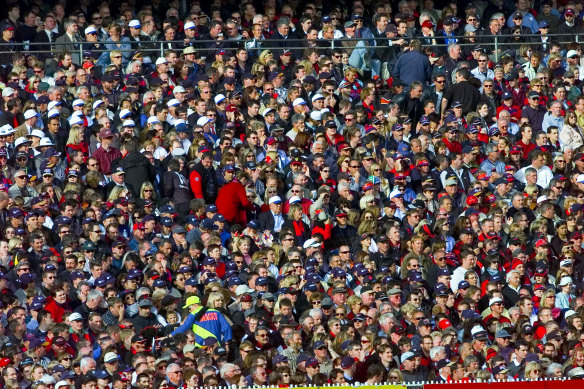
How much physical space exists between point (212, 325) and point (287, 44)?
842 cm

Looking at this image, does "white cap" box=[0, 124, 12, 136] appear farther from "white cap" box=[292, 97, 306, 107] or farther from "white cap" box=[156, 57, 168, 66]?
"white cap" box=[292, 97, 306, 107]

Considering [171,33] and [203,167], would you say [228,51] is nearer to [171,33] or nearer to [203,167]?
[171,33]

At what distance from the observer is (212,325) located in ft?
70.0

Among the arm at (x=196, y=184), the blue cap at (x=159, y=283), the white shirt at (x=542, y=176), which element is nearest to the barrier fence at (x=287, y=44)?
the white shirt at (x=542, y=176)

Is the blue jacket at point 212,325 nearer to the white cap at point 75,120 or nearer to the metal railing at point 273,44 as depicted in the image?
the white cap at point 75,120

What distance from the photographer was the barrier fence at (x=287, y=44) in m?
27.5

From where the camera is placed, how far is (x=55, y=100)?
2561 cm

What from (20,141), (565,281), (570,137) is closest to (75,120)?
(20,141)

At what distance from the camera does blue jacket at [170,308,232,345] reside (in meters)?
21.3

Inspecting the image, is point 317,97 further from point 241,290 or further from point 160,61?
point 241,290

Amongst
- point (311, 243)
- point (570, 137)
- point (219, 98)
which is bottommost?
point (311, 243)

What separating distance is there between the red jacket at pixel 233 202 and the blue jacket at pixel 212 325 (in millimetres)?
2996

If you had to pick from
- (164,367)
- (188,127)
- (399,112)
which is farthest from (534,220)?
(164,367)

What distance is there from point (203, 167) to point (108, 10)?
5.05 metres
